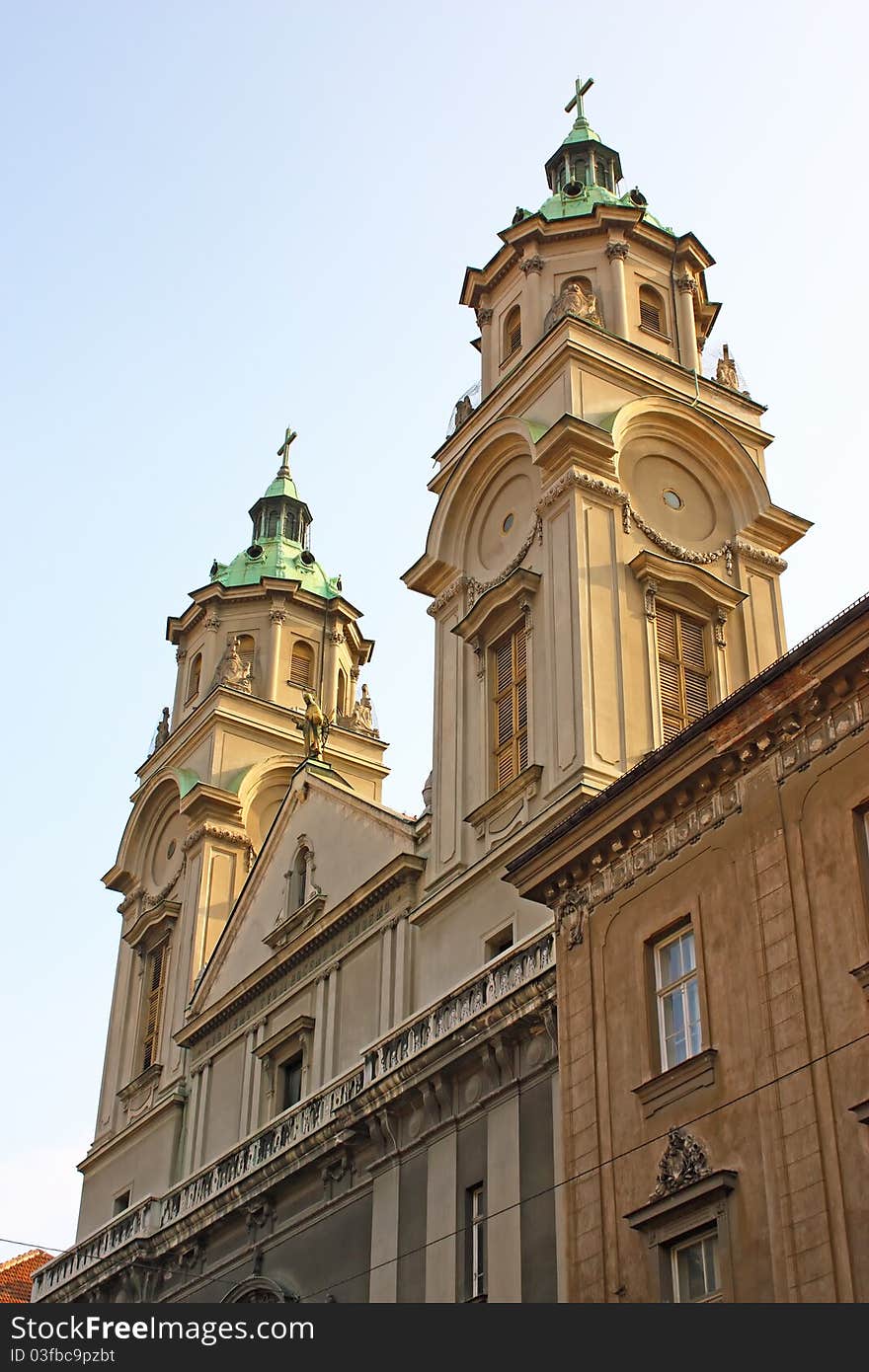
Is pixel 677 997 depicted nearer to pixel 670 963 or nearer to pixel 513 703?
pixel 670 963

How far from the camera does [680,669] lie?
3206 cm

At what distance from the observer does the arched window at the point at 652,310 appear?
3844 cm

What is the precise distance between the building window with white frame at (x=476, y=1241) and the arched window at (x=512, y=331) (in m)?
19.6

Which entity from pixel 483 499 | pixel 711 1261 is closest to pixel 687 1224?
pixel 711 1261

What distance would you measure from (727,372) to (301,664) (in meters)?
16.0

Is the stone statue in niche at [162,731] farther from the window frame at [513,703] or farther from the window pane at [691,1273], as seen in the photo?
the window pane at [691,1273]

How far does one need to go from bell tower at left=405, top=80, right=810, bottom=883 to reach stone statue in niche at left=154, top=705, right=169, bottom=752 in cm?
1467

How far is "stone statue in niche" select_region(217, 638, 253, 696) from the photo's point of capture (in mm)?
46281

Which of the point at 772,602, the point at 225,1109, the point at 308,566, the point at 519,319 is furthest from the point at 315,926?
the point at 308,566

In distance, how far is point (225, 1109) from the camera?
3744 centimetres

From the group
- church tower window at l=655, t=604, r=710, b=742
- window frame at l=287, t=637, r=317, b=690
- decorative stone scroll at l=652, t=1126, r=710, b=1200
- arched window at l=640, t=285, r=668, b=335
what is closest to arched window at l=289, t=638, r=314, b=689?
window frame at l=287, t=637, r=317, b=690

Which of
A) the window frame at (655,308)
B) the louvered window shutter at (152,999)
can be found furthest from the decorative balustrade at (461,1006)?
the window frame at (655,308)

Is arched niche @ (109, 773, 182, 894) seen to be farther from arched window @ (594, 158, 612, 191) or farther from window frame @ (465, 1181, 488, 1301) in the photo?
window frame @ (465, 1181, 488, 1301)

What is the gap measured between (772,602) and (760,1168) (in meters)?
17.8
